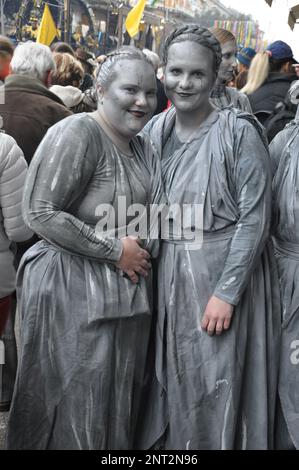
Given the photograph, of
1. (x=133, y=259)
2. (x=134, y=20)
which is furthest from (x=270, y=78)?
(x=134, y=20)

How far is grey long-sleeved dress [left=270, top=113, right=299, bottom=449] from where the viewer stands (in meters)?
2.61

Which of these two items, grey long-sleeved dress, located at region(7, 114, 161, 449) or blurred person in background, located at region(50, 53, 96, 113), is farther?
blurred person in background, located at region(50, 53, 96, 113)

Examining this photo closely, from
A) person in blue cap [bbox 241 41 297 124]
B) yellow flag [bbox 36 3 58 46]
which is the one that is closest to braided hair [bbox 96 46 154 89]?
person in blue cap [bbox 241 41 297 124]

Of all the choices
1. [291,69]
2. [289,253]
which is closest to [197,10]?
[291,69]

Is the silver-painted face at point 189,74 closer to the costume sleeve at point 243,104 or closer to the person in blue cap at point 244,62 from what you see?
the costume sleeve at point 243,104

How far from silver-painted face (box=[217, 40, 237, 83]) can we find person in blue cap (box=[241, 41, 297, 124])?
661mm

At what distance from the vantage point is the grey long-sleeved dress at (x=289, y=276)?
2.61m

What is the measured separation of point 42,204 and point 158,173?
51 cm

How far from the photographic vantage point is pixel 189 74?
2.38 meters

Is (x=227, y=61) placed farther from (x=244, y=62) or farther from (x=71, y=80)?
(x=244, y=62)

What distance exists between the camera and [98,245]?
2.24m

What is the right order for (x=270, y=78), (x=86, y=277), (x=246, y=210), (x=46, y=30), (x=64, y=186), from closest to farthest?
(x=64, y=186)
(x=86, y=277)
(x=246, y=210)
(x=270, y=78)
(x=46, y=30)

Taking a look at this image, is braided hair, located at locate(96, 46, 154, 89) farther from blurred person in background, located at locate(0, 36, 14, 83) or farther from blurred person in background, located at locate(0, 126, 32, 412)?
blurred person in background, located at locate(0, 36, 14, 83)

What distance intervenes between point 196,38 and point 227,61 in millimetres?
1463
